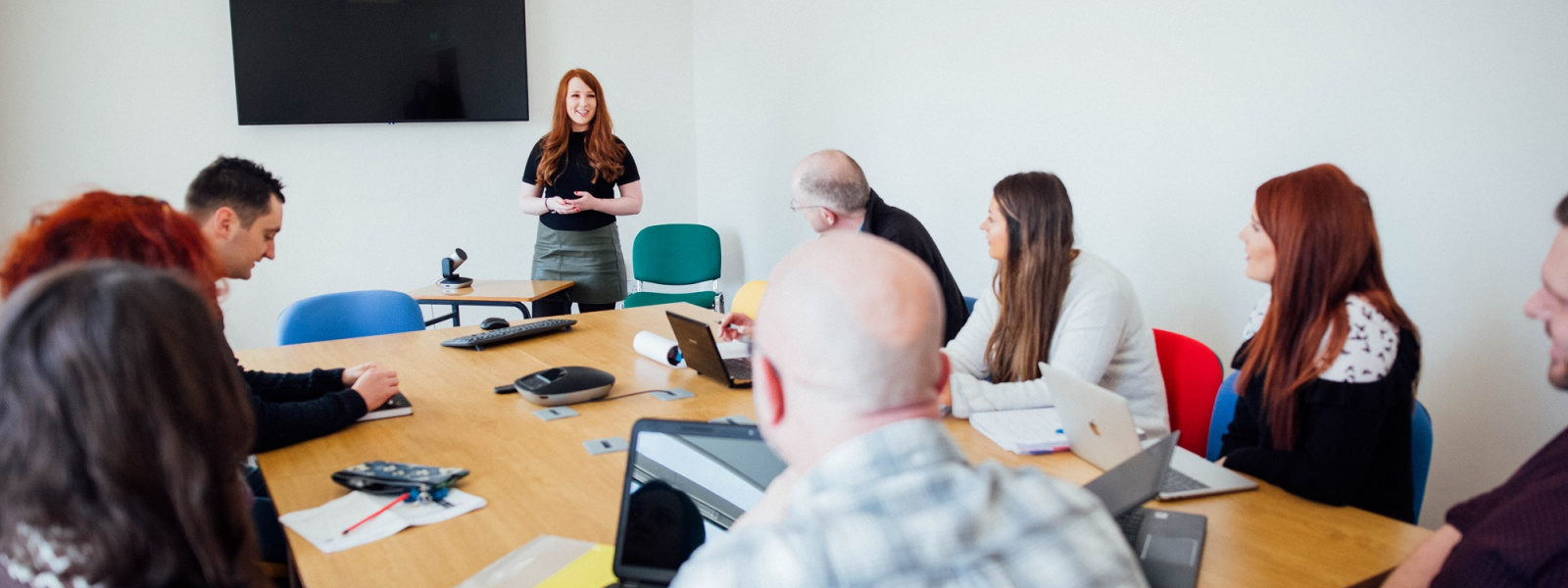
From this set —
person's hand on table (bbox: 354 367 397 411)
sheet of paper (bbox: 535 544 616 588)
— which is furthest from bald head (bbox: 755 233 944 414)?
person's hand on table (bbox: 354 367 397 411)

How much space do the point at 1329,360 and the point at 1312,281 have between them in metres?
0.16

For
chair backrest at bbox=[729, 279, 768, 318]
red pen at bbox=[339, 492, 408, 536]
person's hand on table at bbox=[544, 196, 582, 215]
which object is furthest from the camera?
person's hand on table at bbox=[544, 196, 582, 215]

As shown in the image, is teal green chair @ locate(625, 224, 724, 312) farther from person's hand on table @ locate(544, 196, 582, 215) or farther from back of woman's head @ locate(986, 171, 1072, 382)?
back of woman's head @ locate(986, 171, 1072, 382)

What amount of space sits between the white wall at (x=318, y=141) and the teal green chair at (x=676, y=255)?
2.42 feet

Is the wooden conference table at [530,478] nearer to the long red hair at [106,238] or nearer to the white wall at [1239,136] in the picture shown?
the long red hair at [106,238]

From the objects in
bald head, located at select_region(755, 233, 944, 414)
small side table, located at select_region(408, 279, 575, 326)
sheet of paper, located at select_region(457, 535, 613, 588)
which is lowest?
small side table, located at select_region(408, 279, 575, 326)

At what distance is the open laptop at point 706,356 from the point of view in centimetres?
225

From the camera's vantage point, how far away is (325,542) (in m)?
1.41

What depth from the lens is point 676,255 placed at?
17.1 feet

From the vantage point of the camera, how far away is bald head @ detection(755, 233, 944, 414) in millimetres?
733

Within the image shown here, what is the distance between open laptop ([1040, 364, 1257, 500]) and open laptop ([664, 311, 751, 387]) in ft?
2.76

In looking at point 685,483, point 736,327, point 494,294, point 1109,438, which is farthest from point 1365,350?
point 494,294

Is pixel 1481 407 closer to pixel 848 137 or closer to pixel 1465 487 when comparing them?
pixel 1465 487

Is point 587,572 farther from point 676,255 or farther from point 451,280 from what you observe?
point 676,255
